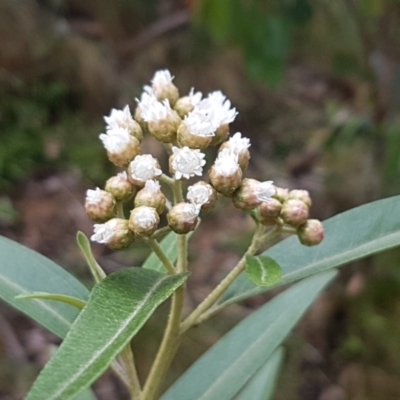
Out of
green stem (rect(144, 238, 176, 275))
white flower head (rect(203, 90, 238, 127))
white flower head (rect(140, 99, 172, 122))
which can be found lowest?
green stem (rect(144, 238, 176, 275))

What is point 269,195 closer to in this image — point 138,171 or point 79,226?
point 138,171

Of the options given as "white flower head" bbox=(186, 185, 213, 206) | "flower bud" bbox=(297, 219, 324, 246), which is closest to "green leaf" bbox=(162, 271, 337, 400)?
"flower bud" bbox=(297, 219, 324, 246)

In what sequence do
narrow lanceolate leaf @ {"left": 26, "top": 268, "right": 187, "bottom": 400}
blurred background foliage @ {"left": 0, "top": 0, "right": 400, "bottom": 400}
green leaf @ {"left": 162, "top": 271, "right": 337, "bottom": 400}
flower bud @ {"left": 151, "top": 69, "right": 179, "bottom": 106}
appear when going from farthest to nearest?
blurred background foliage @ {"left": 0, "top": 0, "right": 400, "bottom": 400}, green leaf @ {"left": 162, "top": 271, "right": 337, "bottom": 400}, flower bud @ {"left": 151, "top": 69, "right": 179, "bottom": 106}, narrow lanceolate leaf @ {"left": 26, "top": 268, "right": 187, "bottom": 400}

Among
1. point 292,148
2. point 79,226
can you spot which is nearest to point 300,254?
point 79,226

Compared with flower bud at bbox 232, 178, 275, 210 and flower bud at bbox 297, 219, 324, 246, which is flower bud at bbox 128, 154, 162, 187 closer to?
flower bud at bbox 232, 178, 275, 210

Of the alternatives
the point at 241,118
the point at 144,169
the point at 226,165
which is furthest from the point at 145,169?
the point at 241,118

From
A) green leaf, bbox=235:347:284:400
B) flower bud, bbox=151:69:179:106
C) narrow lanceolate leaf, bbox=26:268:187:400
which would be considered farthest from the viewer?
green leaf, bbox=235:347:284:400
